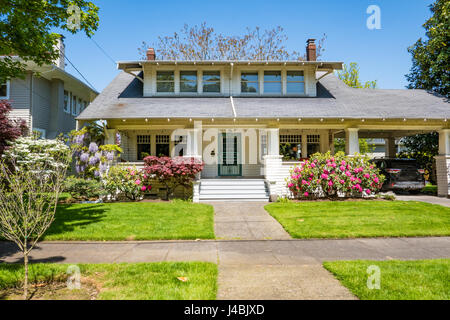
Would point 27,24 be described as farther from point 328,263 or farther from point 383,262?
point 383,262

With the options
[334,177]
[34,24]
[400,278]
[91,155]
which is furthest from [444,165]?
[34,24]

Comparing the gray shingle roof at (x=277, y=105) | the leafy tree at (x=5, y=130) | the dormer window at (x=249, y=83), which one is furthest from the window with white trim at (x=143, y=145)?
the dormer window at (x=249, y=83)

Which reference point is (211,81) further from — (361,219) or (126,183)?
(361,219)

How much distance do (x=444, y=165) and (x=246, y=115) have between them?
9.47 metres

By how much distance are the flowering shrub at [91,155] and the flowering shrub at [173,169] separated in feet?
5.68

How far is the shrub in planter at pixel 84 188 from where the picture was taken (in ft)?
37.7

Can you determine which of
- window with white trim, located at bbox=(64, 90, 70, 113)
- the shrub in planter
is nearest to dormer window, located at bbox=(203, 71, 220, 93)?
the shrub in planter

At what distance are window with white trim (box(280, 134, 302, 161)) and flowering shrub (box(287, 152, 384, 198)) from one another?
14.7 ft

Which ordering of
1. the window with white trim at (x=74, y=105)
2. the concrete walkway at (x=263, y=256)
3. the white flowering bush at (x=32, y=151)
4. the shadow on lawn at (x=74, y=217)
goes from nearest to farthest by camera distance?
1. the concrete walkway at (x=263, y=256)
2. the shadow on lawn at (x=74, y=217)
3. the white flowering bush at (x=32, y=151)
4. the window with white trim at (x=74, y=105)

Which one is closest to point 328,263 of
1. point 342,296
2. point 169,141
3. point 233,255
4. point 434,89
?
point 342,296

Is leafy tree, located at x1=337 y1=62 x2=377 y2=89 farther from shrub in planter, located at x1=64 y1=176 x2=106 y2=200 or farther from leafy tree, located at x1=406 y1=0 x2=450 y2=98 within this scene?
shrub in planter, located at x1=64 y1=176 x2=106 y2=200

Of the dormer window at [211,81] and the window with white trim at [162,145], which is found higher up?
the dormer window at [211,81]

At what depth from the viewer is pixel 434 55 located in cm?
1820

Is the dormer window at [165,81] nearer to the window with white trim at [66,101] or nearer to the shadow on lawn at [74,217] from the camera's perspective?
the shadow on lawn at [74,217]
